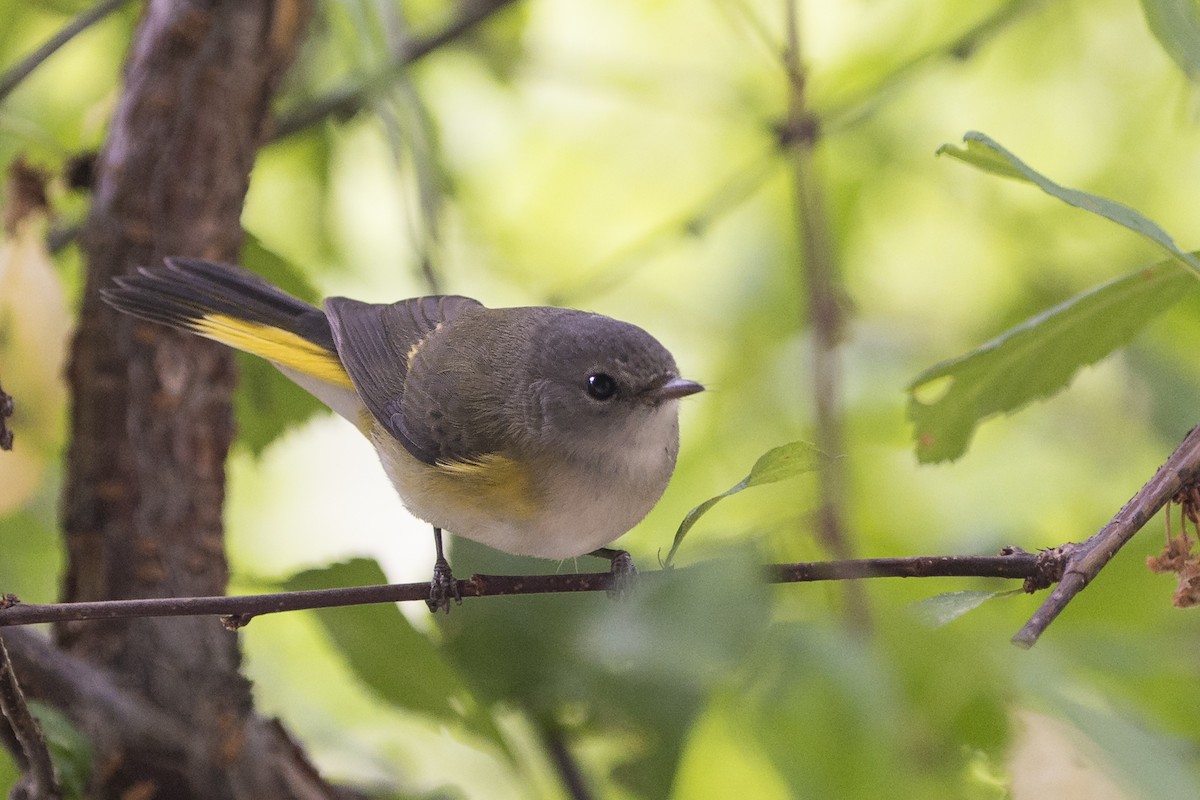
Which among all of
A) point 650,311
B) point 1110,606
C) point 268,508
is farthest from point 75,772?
point 650,311

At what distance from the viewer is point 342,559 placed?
1.46 meters

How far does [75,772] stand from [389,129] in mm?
1022

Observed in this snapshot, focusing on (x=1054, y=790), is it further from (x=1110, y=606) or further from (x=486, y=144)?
(x=486, y=144)

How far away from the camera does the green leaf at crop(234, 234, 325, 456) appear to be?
2.15 metres

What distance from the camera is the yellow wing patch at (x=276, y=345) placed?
188 centimetres

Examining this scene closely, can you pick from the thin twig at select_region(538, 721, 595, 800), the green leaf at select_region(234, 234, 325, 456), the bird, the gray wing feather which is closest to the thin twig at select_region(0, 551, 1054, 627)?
the bird

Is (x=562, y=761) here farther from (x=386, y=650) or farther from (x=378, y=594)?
(x=378, y=594)

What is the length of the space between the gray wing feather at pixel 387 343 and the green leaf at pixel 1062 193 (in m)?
1.14

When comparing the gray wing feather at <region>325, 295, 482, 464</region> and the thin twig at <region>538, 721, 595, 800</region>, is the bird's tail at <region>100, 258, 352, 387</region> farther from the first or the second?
the thin twig at <region>538, 721, 595, 800</region>

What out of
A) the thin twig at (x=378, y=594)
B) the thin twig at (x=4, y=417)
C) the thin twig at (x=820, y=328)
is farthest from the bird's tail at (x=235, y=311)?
the thin twig at (x=820, y=328)

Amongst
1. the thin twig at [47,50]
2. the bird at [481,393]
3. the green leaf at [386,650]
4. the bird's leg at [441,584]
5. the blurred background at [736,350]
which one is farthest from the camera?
the thin twig at [47,50]

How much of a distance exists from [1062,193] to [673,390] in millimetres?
801

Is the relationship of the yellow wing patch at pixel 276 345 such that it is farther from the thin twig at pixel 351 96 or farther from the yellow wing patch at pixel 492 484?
the thin twig at pixel 351 96

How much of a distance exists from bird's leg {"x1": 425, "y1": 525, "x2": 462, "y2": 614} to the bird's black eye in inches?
14.6
